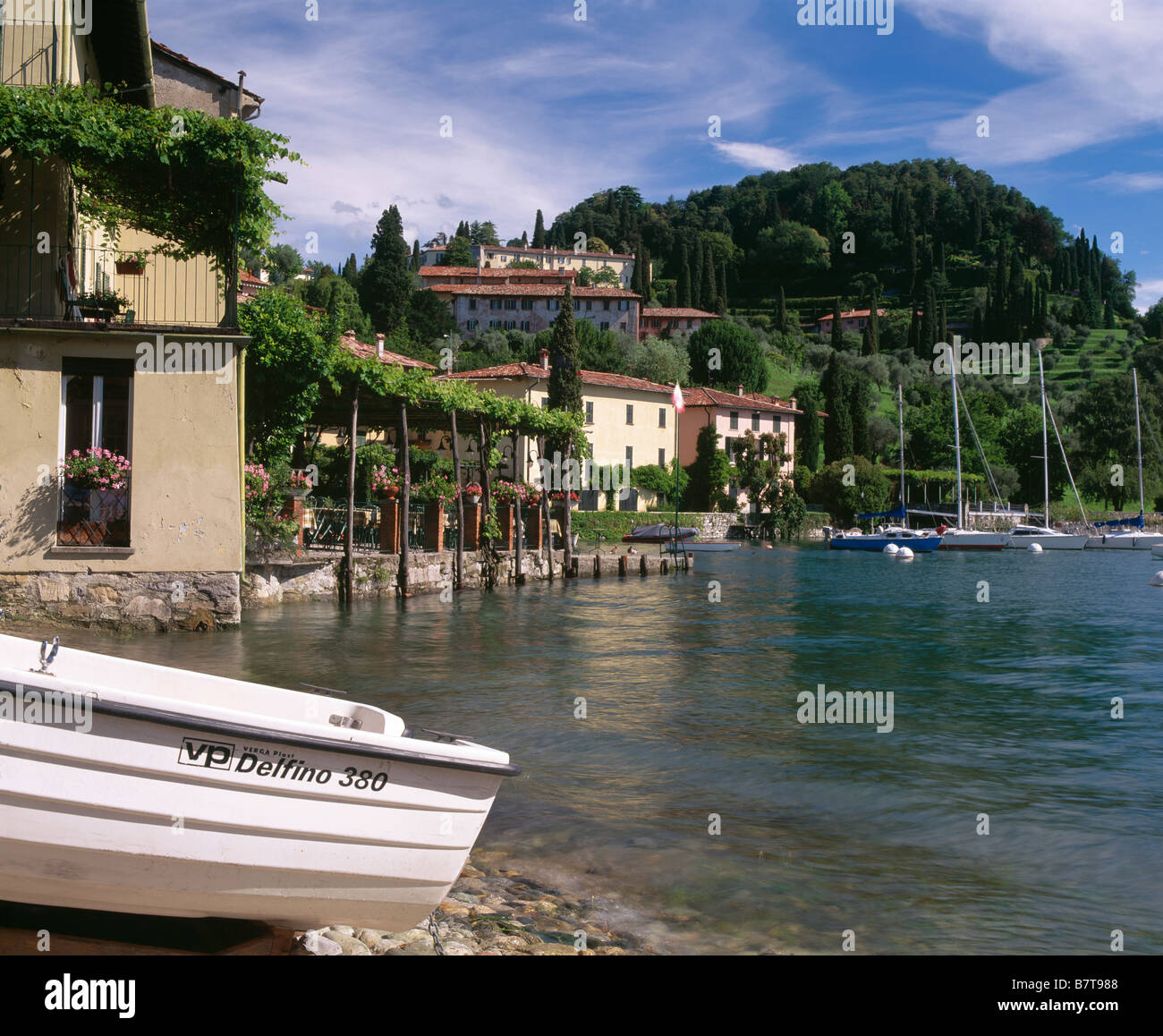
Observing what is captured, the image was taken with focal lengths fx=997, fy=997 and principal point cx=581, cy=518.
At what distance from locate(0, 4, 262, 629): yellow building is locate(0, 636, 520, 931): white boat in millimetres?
9383

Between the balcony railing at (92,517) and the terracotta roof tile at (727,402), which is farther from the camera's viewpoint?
the terracotta roof tile at (727,402)

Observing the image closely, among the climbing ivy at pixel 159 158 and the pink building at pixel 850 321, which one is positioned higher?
the pink building at pixel 850 321

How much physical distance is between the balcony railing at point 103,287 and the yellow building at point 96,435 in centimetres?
4

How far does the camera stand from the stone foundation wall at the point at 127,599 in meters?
13.6

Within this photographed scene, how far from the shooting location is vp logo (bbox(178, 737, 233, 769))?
447 cm

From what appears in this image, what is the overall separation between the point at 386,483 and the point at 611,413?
41564mm

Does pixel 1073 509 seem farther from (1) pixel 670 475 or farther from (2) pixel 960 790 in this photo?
(2) pixel 960 790

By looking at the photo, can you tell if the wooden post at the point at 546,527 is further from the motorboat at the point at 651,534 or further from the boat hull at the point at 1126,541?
the boat hull at the point at 1126,541

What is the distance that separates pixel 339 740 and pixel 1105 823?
22.3ft

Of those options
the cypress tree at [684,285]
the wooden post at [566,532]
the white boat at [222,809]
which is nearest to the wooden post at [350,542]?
the wooden post at [566,532]

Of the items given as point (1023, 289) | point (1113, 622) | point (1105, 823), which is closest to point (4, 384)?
point (1105, 823)

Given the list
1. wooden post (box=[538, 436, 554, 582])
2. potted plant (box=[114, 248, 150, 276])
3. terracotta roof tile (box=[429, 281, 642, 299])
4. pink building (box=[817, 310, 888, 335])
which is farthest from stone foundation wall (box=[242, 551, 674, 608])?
pink building (box=[817, 310, 888, 335])

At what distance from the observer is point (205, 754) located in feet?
14.8

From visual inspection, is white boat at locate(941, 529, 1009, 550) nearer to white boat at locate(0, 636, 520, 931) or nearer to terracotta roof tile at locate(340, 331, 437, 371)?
terracotta roof tile at locate(340, 331, 437, 371)
